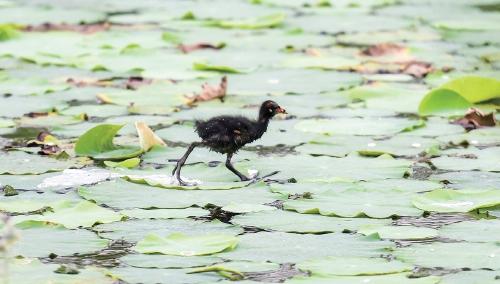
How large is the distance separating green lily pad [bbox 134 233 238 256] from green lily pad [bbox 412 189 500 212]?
93 centimetres

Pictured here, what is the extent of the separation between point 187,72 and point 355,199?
3149 mm

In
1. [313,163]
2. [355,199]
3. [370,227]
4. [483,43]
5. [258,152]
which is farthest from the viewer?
[483,43]

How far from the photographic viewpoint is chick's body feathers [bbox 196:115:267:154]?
235 inches

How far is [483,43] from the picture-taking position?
946 cm

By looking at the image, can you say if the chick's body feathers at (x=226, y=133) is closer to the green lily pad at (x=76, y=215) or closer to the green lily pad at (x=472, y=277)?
the green lily pad at (x=76, y=215)

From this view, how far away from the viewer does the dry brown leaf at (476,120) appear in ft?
23.0

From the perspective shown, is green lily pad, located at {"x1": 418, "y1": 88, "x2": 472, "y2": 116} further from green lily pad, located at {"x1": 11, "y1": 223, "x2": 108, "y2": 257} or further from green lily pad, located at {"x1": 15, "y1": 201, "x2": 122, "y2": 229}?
green lily pad, located at {"x1": 11, "y1": 223, "x2": 108, "y2": 257}

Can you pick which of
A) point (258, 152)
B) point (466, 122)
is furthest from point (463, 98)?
point (258, 152)

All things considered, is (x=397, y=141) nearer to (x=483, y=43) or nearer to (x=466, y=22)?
(x=483, y=43)

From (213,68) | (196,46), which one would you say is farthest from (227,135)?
(196,46)

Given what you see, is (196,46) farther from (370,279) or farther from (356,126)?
(370,279)

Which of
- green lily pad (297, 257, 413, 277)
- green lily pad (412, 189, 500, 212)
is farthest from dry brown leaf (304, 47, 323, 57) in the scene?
green lily pad (297, 257, 413, 277)

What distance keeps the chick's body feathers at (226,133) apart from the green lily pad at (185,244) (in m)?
1.10

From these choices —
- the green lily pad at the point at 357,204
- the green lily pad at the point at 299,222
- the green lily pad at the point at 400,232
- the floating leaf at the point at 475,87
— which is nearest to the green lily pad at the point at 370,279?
the green lily pad at the point at 400,232
